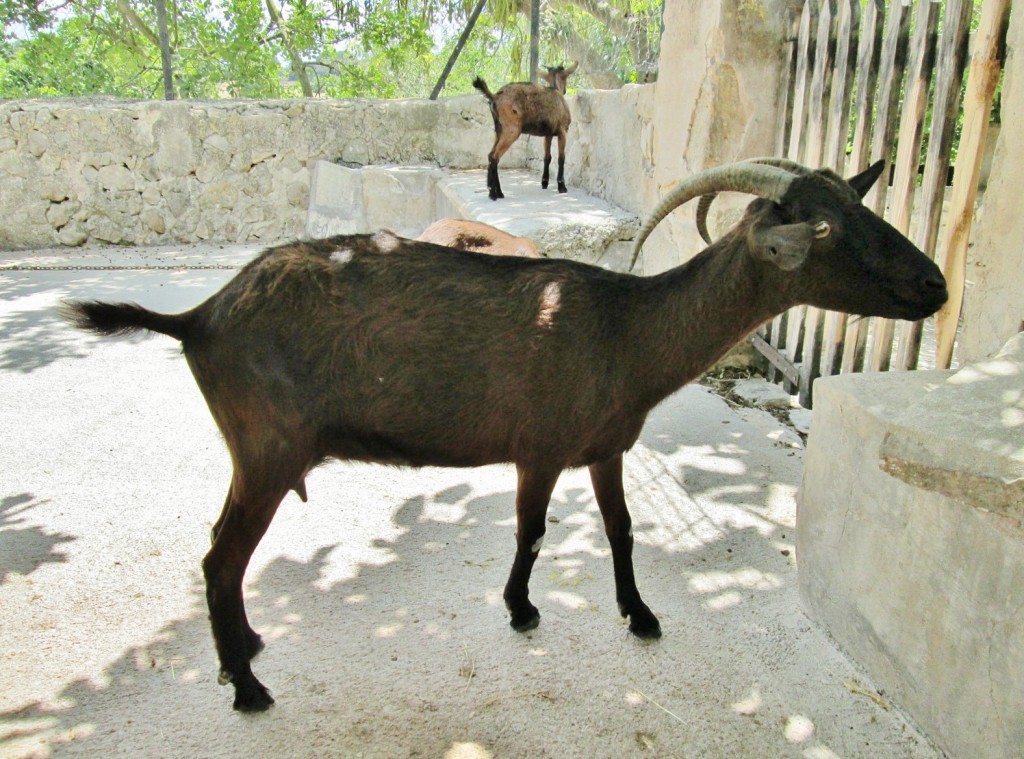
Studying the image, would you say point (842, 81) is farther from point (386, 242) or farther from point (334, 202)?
point (334, 202)

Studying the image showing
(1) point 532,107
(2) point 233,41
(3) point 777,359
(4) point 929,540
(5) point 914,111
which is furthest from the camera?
(2) point 233,41

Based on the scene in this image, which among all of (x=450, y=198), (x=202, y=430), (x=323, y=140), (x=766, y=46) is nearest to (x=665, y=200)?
(x=766, y=46)

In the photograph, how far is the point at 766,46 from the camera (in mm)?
4832

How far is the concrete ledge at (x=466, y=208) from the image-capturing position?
6.18 meters

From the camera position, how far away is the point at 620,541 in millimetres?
2898

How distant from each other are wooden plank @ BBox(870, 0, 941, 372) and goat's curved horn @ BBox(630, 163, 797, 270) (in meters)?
1.75

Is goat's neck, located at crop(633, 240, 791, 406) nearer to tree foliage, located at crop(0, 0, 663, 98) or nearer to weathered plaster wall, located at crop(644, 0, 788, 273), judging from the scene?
weathered plaster wall, located at crop(644, 0, 788, 273)

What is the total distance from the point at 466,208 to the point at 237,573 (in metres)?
5.52

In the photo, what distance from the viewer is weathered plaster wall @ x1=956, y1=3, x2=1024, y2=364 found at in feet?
9.11

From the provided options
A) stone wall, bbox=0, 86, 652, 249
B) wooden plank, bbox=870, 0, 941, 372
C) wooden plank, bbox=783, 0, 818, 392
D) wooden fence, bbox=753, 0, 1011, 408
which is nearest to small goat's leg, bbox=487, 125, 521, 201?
stone wall, bbox=0, 86, 652, 249

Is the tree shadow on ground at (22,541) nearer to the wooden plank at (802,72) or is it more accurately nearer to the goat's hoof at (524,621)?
the goat's hoof at (524,621)

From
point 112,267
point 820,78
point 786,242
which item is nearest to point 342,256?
point 786,242

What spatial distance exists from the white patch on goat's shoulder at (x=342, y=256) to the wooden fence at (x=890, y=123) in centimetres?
244

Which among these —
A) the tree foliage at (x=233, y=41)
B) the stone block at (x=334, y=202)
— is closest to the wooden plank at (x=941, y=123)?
the stone block at (x=334, y=202)
